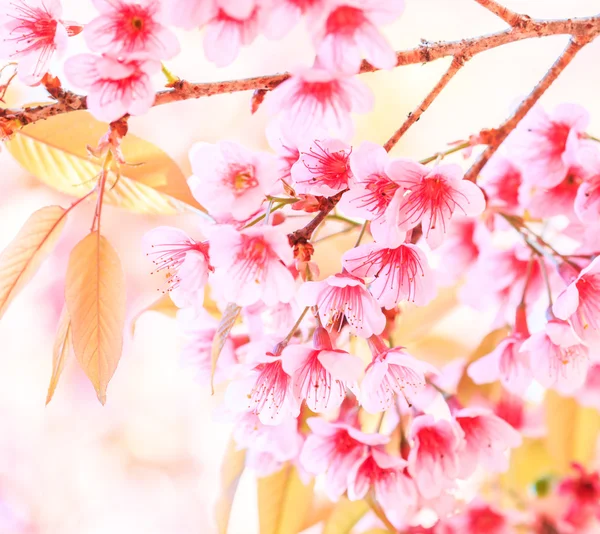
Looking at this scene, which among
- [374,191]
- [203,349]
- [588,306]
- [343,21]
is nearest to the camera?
[343,21]

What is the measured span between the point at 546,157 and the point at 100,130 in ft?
1.60

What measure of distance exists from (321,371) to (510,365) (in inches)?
9.7

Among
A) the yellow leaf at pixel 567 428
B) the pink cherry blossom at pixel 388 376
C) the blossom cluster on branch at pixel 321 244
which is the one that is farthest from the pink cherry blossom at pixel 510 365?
the yellow leaf at pixel 567 428

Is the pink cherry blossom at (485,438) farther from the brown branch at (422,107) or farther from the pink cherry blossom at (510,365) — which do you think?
the brown branch at (422,107)

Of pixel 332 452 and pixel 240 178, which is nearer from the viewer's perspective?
pixel 240 178

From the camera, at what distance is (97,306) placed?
599mm

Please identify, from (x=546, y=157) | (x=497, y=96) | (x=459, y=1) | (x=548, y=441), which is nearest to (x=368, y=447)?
(x=546, y=157)

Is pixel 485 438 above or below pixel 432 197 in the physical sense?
below

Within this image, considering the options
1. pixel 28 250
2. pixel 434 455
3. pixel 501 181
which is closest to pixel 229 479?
pixel 434 455

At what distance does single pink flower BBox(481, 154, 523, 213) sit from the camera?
81cm

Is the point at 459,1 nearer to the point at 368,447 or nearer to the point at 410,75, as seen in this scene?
the point at 410,75

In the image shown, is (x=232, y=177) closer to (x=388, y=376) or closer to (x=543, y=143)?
(x=388, y=376)

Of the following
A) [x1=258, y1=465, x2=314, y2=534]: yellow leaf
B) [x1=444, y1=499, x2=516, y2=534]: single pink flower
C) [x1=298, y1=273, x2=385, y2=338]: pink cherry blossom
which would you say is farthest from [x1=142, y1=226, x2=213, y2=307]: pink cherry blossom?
[x1=444, y1=499, x2=516, y2=534]: single pink flower

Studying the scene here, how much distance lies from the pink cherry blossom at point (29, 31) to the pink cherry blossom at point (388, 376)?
1.27ft
